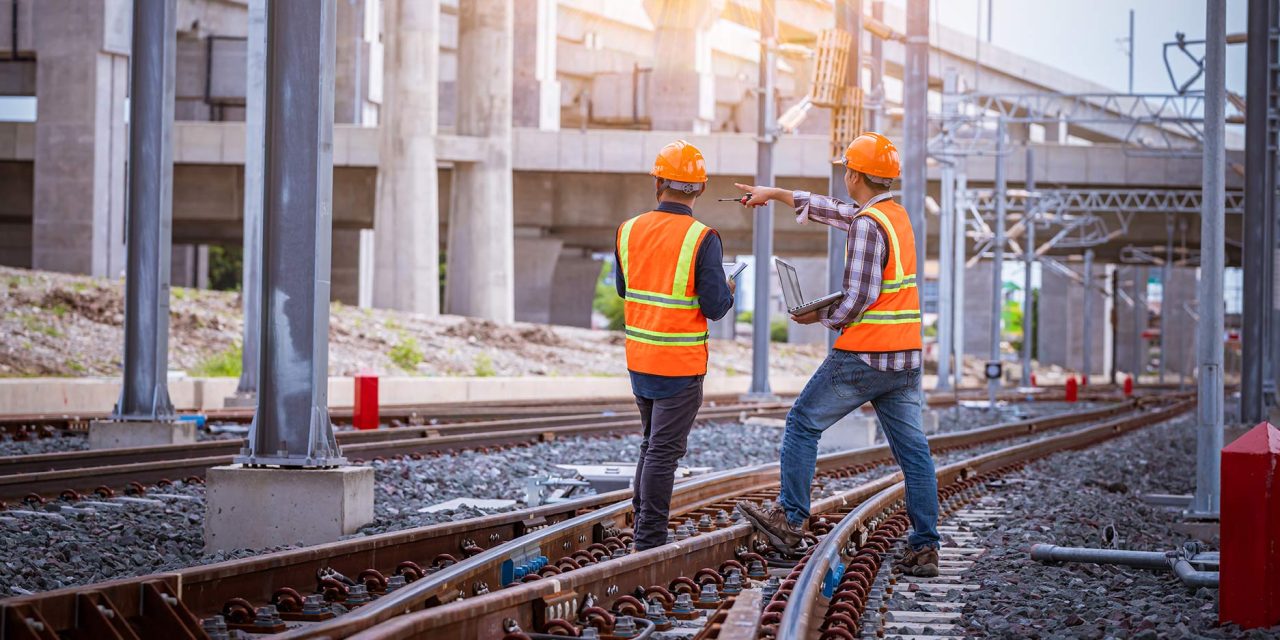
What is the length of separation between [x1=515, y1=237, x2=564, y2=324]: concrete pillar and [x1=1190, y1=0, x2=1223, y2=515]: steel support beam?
41.4 meters

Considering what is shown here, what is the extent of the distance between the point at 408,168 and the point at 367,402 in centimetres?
2672

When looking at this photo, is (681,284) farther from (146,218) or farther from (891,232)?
(146,218)

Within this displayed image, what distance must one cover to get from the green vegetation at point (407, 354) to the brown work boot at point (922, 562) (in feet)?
86.8

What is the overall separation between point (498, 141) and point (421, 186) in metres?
2.45

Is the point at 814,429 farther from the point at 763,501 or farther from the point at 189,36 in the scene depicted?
the point at 189,36

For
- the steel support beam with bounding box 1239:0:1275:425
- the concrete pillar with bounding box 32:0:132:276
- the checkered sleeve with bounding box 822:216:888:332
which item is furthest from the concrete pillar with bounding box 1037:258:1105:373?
the checkered sleeve with bounding box 822:216:888:332

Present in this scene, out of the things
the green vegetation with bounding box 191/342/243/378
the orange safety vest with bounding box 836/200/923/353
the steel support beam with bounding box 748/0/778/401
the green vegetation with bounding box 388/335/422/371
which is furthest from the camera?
the green vegetation with bounding box 388/335/422/371

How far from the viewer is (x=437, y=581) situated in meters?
5.77

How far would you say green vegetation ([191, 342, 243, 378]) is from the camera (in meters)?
28.0

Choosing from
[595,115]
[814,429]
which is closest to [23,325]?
[814,429]

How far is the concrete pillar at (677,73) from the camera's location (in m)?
53.0

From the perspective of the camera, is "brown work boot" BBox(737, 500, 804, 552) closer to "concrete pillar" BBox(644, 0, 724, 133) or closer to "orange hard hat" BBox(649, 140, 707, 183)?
"orange hard hat" BBox(649, 140, 707, 183)

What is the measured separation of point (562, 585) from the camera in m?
5.88

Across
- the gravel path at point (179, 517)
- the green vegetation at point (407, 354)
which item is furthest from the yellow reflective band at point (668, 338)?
the green vegetation at point (407, 354)
